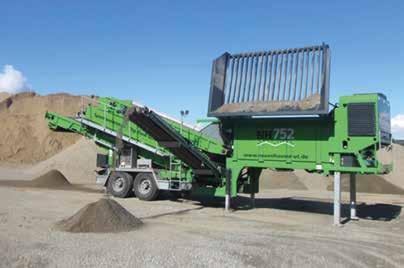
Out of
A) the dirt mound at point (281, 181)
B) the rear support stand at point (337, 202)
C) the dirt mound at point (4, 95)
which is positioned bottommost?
the rear support stand at point (337, 202)

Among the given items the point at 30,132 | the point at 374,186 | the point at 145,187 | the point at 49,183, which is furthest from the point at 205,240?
the point at 30,132

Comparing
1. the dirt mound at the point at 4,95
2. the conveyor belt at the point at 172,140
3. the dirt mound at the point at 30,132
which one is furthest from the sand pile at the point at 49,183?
the dirt mound at the point at 4,95

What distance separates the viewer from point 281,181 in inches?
1137

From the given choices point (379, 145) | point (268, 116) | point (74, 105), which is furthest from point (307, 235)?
point (74, 105)

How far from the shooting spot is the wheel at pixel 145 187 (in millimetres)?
16234

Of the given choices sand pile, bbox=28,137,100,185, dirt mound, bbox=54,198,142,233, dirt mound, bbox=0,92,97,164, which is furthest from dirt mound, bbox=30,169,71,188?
dirt mound, bbox=0,92,97,164

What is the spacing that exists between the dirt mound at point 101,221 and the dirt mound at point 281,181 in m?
19.3

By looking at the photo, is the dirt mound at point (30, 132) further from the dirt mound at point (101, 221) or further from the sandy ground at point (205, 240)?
the dirt mound at point (101, 221)

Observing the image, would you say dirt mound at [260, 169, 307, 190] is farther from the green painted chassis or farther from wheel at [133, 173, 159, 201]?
the green painted chassis

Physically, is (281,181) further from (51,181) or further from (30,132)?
(30,132)

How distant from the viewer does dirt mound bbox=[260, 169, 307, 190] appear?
28.4 meters

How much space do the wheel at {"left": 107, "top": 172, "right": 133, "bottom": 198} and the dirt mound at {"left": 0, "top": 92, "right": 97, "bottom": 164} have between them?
37.8 metres

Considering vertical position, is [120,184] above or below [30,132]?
below

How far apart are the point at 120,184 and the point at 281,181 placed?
46.2 ft
